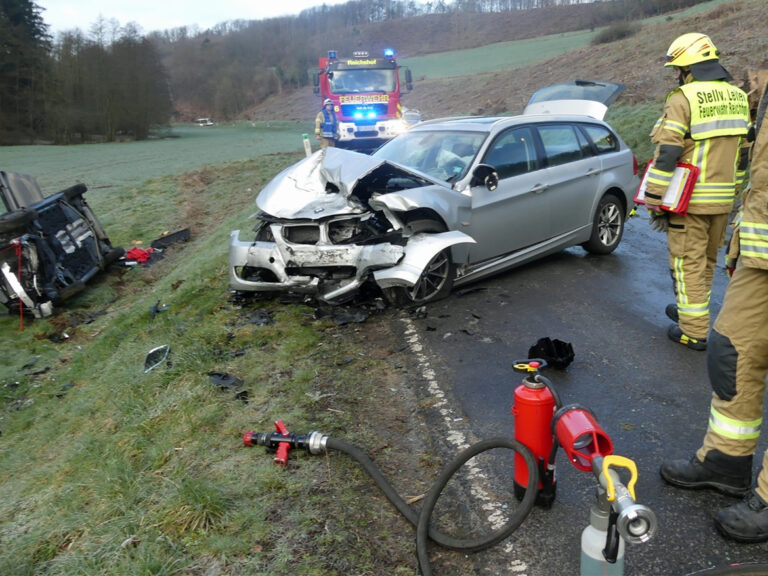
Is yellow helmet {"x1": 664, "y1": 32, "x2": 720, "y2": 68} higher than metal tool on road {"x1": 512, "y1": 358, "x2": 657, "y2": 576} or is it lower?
higher

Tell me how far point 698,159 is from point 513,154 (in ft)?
6.71

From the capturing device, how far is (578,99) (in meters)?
8.33

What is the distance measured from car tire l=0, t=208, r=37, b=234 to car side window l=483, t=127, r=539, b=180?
6.35 m

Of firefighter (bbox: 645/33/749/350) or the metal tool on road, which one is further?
firefighter (bbox: 645/33/749/350)

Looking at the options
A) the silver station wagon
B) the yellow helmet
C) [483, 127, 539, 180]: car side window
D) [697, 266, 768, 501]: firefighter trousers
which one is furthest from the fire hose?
[483, 127, 539, 180]: car side window

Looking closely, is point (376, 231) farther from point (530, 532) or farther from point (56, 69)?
point (56, 69)

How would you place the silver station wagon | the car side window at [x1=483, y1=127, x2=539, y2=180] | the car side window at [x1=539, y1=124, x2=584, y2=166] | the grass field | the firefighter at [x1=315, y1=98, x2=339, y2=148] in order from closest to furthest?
the silver station wagon, the car side window at [x1=483, y1=127, x2=539, y2=180], the car side window at [x1=539, y1=124, x2=584, y2=166], the firefighter at [x1=315, y1=98, x2=339, y2=148], the grass field

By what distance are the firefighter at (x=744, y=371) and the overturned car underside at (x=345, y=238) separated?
8.63ft

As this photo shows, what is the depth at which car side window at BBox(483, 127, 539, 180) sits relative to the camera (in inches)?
227

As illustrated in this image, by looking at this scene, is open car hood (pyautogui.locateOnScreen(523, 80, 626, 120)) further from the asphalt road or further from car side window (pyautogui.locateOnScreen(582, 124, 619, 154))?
the asphalt road

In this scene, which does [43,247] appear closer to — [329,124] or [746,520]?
[746,520]

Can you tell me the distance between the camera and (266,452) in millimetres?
3297

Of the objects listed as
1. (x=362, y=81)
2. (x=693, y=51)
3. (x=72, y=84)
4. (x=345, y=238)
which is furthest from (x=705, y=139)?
(x=72, y=84)

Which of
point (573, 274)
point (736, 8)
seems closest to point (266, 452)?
point (573, 274)
